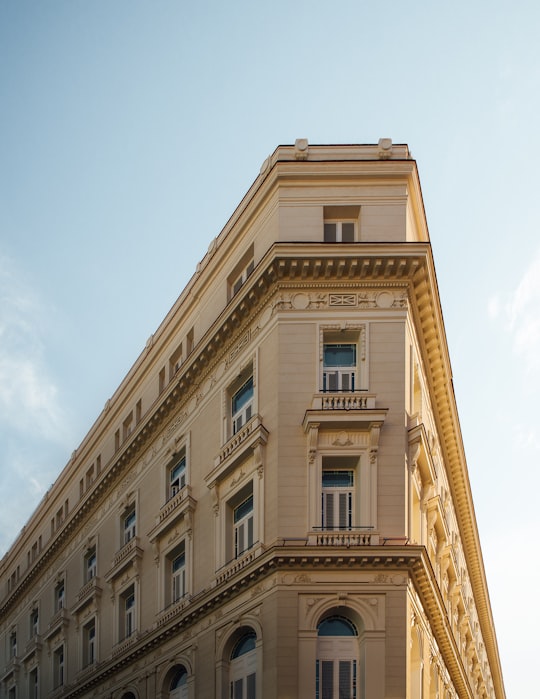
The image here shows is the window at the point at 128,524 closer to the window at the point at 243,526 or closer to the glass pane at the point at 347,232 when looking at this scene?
the window at the point at 243,526

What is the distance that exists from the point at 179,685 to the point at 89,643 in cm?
1549

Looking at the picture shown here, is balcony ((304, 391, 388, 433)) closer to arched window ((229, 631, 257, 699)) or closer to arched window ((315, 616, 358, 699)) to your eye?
arched window ((315, 616, 358, 699))

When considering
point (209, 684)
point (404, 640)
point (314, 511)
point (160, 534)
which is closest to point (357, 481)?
point (314, 511)

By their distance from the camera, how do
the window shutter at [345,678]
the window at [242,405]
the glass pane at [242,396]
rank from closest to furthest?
the window shutter at [345,678]
the window at [242,405]
the glass pane at [242,396]

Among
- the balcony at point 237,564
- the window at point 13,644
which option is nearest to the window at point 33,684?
the window at point 13,644

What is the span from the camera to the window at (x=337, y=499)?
1455 inches

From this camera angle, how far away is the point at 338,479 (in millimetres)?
37844

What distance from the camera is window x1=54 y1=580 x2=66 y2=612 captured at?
65500 mm

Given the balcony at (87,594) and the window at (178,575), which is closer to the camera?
the window at (178,575)

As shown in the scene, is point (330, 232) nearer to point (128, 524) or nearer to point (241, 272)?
point (241, 272)

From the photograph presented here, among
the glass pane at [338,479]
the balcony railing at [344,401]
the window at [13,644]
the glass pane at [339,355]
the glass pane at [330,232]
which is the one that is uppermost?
the glass pane at [330,232]

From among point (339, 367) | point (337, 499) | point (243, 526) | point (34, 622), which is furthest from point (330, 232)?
point (34, 622)

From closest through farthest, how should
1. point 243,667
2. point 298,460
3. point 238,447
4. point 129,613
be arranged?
point 298,460 → point 243,667 → point 238,447 → point 129,613

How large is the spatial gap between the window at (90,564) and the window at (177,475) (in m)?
12.7
